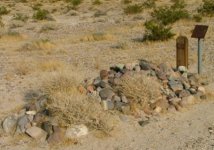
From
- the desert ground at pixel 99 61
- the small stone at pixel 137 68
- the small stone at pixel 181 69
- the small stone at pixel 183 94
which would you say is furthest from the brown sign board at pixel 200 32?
the small stone at pixel 183 94

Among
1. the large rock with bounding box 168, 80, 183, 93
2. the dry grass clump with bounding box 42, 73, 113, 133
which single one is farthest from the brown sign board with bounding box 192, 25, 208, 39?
the dry grass clump with bounding box 42, 73, 113, 133

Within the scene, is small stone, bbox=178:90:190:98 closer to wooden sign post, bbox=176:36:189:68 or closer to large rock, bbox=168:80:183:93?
large rock, bbox=168:80:183:93

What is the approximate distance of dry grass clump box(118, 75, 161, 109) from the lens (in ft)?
32.2

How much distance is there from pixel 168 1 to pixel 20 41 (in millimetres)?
18522

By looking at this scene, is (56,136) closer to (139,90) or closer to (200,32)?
(139,90)

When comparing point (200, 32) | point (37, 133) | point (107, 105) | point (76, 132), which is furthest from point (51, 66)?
point (76, 132)

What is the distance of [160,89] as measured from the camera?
33.8 feet

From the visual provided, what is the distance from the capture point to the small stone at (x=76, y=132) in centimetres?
858

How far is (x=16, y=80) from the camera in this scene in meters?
13.4

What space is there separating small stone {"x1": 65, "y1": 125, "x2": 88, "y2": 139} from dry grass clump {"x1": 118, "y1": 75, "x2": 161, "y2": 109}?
150 cm

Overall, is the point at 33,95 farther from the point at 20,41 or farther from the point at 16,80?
the point at 20,41

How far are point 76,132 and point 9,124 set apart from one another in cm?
142

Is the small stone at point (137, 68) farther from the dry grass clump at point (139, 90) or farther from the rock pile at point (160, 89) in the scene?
the dry grass clump at point (139, 90)

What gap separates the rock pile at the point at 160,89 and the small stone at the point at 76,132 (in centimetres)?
104
